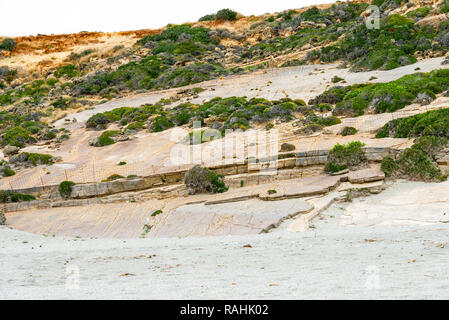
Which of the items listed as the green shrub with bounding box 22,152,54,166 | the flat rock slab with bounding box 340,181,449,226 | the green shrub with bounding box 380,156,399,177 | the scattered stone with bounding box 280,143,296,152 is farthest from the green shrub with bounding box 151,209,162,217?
the green shrub with bounding box 22,152,54,166

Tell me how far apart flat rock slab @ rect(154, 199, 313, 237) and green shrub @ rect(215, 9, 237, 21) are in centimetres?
5889

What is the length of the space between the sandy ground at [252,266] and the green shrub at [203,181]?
5599 mm

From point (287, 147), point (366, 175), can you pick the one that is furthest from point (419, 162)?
point (287, 147)

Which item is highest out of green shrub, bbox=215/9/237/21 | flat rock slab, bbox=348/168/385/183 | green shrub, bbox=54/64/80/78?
green shrub, bbox=215/9/237/21

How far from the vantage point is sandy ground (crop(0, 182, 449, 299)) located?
6.20 metres

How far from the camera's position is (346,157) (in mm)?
18516

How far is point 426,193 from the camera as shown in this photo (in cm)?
1522

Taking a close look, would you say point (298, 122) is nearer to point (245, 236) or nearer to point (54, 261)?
point (245, 236)

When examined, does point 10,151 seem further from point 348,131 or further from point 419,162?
point 419,162

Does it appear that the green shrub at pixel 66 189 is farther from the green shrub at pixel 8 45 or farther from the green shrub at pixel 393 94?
the green shrub at pixel 8 45

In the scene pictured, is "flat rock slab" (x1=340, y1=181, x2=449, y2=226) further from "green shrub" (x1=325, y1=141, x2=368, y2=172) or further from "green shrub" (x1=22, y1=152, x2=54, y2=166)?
"green shrub" (x1=22, y1=152, x2=54, y2=166)

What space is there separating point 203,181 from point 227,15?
56.9 m

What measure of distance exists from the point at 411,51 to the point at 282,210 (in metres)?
29.7

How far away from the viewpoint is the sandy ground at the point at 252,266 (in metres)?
6.20
